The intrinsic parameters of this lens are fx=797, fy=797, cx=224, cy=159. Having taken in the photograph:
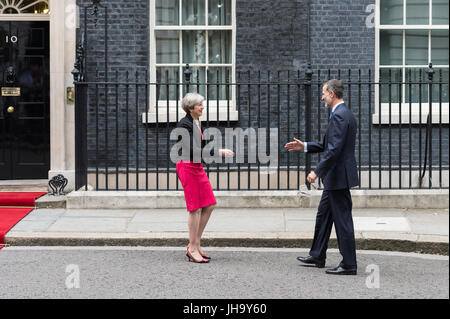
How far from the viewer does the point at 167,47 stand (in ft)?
40.8

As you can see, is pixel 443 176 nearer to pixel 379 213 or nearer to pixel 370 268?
pixel 379 213

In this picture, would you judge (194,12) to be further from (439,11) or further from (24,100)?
(439,11)

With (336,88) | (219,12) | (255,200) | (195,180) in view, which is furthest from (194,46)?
(336,88)

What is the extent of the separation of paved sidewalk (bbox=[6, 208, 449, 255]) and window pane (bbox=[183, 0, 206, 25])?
11.0ft

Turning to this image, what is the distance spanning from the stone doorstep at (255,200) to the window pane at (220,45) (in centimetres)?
265

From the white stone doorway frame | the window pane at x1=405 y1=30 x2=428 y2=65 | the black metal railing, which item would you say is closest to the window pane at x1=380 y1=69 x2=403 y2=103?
the black metal railing

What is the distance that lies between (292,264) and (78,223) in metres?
3.11

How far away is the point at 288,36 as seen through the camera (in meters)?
12.2

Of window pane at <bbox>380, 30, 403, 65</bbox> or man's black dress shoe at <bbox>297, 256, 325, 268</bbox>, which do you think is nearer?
man's black dress shoe at <bbox>297, 256, 325, 268</bbox>

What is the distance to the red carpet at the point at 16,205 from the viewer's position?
10.1 metres

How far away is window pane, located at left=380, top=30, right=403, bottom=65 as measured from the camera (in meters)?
12.5

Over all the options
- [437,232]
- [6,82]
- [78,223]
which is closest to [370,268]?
[437,232]

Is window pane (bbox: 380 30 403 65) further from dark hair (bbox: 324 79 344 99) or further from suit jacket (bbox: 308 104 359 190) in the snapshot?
suit jacket (bbox: 308 104 359 190)

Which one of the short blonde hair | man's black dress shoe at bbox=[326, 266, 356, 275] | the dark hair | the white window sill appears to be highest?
the dark hair
